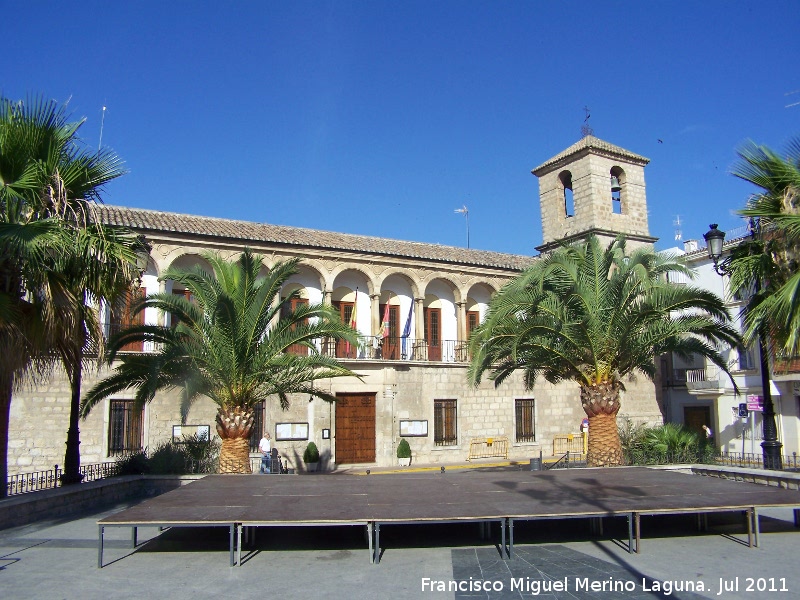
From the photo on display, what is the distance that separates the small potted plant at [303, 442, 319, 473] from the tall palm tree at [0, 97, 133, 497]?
11.7m

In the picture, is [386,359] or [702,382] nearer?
[386,359]

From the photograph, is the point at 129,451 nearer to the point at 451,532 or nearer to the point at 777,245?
the point at 451,532

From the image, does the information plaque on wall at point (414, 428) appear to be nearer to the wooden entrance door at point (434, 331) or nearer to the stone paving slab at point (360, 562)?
the wooden entrance door at point (434, 331)

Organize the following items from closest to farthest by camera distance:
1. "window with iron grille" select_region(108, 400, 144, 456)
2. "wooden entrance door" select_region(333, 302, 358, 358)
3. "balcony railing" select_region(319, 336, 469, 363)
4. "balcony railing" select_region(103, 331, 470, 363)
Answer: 1. "window with iron grille" select_region(108, 400, 144, 456)
2. "balcony railing" select_region(103, 331, 470, 363)
3. "balcony railing" select_region(319, 336, 469, 363)
4. "wooden entrance door" select_region(333, 302, 358, 358)

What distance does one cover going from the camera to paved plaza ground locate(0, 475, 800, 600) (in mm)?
8070

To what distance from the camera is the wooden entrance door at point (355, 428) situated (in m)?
23.9

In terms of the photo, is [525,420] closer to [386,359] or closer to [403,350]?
[403,350]

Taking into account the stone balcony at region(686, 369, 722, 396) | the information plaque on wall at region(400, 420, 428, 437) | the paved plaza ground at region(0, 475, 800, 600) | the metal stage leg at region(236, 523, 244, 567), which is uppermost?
the stone balcony at region(686, 369, 722, 396)

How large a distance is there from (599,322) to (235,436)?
8.87 meters

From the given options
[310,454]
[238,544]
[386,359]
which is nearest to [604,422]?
[238,544]

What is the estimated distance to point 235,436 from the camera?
15195 millimetres

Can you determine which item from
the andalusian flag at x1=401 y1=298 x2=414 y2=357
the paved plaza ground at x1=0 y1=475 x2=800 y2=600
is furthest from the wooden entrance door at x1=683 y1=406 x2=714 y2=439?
the paved plaza ground at x1=0 y1=475 x2=800 y2=600

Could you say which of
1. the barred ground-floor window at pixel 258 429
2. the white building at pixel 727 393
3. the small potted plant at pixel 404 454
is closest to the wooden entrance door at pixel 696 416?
the white building at pixel 727 393

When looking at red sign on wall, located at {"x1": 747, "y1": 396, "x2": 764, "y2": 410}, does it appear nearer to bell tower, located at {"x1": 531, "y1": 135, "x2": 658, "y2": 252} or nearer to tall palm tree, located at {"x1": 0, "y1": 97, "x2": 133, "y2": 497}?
bell tower, located at {"x1": 531, "y1": 135, "x2": 658, "y2": 252}
